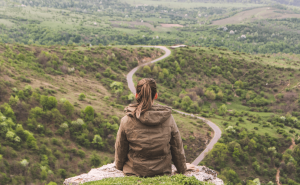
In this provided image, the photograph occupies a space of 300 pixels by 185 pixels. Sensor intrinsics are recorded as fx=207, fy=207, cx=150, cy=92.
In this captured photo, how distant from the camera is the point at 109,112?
43.1 metres

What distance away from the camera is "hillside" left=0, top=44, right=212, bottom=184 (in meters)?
27.9

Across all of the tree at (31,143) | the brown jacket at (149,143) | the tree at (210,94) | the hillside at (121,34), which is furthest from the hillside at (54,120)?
the hillside at (121,34)

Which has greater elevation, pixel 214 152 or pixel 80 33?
pixel 80 33

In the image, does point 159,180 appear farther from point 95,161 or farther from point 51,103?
point 51,103

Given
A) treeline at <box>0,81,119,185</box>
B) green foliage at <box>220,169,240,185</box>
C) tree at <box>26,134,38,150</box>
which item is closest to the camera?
treeline at <box>0,81,119,185</box>

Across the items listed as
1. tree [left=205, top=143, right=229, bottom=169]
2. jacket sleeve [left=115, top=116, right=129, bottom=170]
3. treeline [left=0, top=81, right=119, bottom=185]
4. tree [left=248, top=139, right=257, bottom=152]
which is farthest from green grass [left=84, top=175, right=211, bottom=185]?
tree [left=248, top=139, right=257, bottom=152]

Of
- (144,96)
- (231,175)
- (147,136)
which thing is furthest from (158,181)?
(231,175)

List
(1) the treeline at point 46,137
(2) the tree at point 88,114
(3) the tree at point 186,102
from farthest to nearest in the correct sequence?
(3) the tree at point 186,102
(2) the tree at point 88,114
(1) the treeline at point 46,137

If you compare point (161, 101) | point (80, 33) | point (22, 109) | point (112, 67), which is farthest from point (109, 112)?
point (80, 33)

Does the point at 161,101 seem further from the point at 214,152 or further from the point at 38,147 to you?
the point at 38,147

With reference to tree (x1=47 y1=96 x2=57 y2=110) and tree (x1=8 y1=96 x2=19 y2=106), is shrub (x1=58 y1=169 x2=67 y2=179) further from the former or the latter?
tree (x1=8 y1=96 x2=19 y2=106)

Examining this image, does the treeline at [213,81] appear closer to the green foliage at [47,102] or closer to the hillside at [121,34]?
the green foliage at [47,102]

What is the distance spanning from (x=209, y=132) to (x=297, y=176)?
1763cm

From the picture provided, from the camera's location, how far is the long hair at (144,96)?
5.98 m
